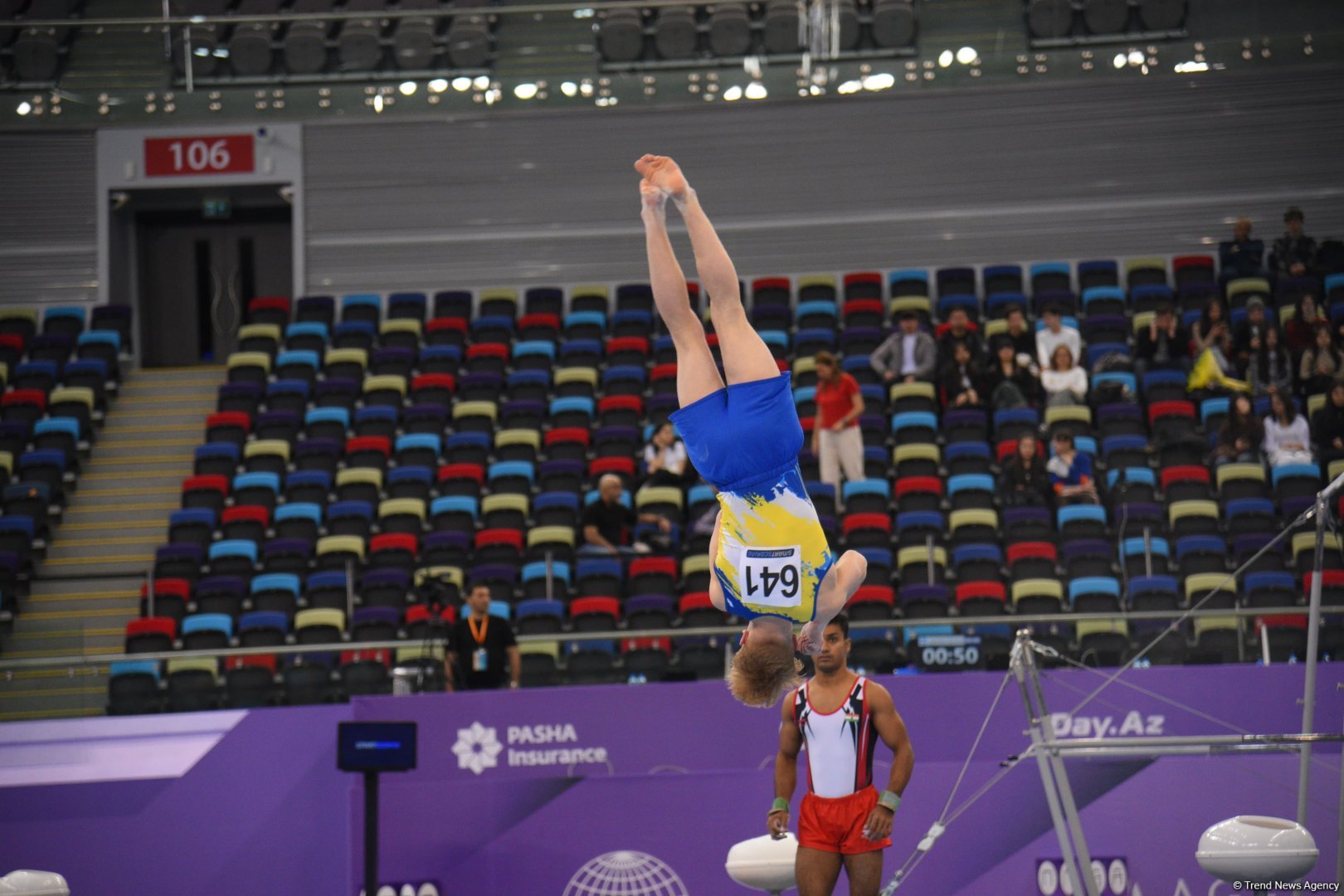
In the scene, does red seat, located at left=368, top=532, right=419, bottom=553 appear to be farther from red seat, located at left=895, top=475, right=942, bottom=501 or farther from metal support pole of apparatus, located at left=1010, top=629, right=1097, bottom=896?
metal support pole of apparatus, located at left=1010, top=629, right=1097, bottom=896

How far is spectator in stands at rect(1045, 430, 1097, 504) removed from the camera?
13.0m

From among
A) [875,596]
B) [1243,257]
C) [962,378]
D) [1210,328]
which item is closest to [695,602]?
[875,596]

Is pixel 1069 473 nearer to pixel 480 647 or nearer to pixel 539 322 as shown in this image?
pixel 480 647

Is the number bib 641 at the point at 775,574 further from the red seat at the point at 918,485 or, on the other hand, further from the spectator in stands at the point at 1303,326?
the spectator in stands at the point at 1303,326

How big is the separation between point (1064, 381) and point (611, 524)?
15.7ft

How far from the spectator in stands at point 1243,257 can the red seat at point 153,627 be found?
11.2 metres

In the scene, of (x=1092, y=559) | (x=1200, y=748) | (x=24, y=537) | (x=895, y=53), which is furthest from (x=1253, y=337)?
(x=24, y=537)

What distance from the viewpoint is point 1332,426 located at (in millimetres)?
13438

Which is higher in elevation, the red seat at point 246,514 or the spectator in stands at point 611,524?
the red seat at point 246,514

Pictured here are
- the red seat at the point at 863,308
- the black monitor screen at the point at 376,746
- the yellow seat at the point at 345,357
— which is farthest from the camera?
the yellow seat at the point at 345,357

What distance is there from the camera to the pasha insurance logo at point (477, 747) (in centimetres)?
1012

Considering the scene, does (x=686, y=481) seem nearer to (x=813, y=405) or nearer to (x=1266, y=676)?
(x=813, y=405)

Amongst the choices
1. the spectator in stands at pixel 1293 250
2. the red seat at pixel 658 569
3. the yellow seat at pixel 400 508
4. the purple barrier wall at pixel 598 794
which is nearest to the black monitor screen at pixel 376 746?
the purple barrier wall at pixel 598 794

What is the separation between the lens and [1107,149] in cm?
1909
